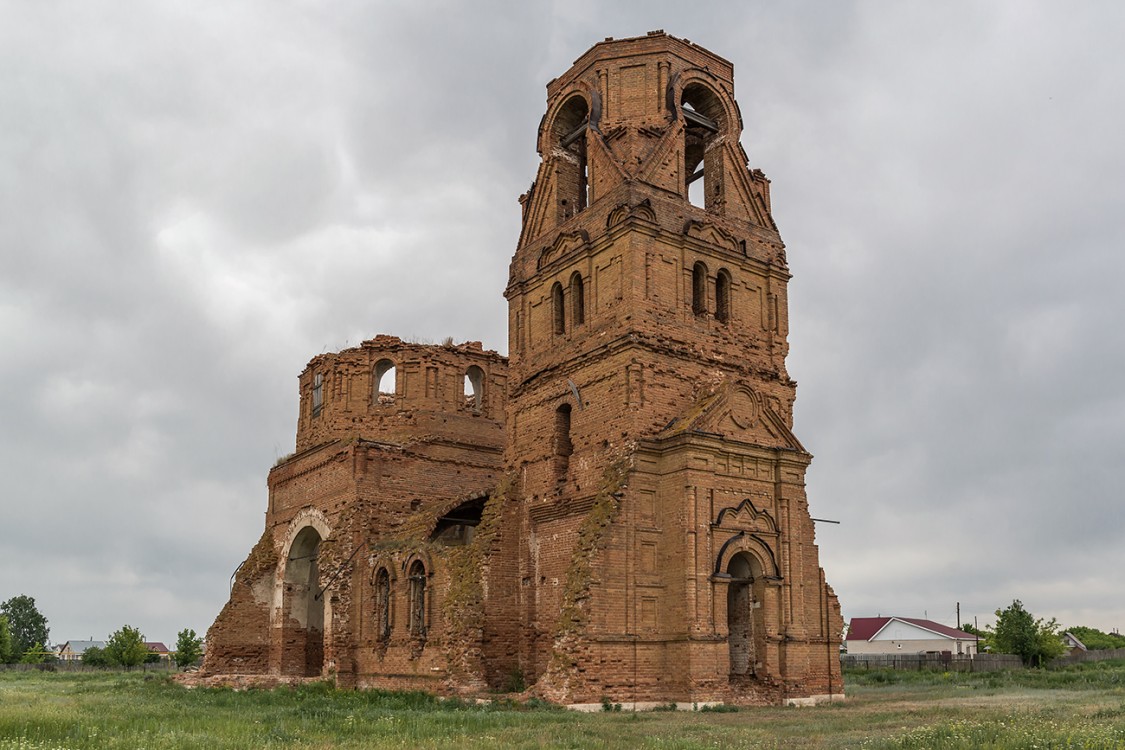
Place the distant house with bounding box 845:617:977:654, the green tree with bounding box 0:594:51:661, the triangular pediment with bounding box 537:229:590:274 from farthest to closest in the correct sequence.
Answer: the green tree with bounding box 0:594:51:661, the distant house with bounding box 845:617:977:654, the triangular pediment with bounding box 537:229:590:274

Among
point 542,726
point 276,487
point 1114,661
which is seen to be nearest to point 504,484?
point 542,726

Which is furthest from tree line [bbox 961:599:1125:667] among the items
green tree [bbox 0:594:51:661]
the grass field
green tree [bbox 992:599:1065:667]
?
green tree [bbox 0:594:51:661]

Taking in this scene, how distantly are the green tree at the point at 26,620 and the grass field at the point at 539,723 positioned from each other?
66.7 metres

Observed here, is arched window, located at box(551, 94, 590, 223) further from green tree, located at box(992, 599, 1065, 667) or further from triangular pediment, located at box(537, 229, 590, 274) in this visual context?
green tree, located at box(992, 599, 1065, 667)

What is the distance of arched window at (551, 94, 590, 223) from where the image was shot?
26.0 metres

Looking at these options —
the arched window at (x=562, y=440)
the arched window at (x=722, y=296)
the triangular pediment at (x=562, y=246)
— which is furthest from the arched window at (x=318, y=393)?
the arched window at (x=722, y=296)

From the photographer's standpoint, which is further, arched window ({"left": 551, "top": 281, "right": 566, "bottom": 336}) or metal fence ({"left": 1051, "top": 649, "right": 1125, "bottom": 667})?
metal fence ({"left": 1051, "top": 649, "right": 1125, "bottom": 667})

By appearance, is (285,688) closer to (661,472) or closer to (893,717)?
(661,472)

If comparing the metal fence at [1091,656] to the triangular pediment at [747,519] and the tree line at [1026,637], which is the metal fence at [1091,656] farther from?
the triangular pediment at [747,519]

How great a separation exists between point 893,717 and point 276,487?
72.5 ft

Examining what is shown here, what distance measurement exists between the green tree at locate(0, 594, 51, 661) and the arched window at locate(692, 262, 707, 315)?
76.6 metres

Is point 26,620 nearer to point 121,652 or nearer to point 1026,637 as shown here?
point 121,652

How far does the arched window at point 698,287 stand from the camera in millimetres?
23781

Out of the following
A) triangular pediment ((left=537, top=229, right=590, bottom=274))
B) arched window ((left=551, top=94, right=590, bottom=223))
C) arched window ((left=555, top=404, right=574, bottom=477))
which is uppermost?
arched window ((left=551, top=94, right=590, bottom=223))
